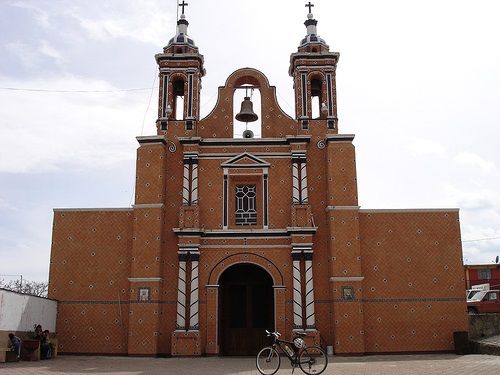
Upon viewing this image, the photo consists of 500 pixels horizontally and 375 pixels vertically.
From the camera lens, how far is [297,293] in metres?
22.0

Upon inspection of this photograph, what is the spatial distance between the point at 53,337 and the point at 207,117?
10.4 m

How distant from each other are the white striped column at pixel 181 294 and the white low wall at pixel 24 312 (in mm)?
4737

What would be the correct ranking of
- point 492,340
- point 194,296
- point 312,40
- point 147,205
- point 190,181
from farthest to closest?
point 312,40
point 190,181
point 147,205
point 194,296
point 492,340

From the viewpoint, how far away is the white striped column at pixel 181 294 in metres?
21.8

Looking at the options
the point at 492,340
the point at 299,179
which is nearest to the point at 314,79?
the point at 299,179

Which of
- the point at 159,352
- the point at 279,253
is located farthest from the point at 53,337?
the point at 279,253

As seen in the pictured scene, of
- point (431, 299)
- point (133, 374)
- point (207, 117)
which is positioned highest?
point (207, 117)

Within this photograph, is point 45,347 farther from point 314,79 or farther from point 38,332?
point 314,79

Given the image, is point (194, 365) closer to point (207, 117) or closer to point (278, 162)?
point (278, 162)

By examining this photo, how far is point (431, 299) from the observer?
22281mm

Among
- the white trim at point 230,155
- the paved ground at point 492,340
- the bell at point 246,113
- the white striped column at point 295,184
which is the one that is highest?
the bell at point 246,113

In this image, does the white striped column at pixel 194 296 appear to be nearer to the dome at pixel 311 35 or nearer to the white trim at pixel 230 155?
the white trim at pixel 230 155

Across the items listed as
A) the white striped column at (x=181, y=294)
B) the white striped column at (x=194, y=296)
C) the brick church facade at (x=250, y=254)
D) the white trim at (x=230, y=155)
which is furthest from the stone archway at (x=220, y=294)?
the white trim at (x=230, y=155)

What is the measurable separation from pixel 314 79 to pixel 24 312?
1459 centimetres
